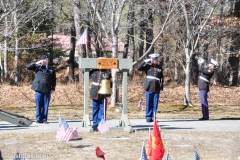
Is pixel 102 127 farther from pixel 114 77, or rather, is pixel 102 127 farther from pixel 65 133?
pixel 114 77

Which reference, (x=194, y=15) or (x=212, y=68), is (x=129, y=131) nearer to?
(x=212, y=68)

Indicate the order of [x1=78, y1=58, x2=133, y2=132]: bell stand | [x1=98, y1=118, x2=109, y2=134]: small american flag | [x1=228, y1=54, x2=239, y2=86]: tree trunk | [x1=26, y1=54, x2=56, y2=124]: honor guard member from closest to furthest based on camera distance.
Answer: [x1=98, y1=118, x2=109, y2=134]: small american flag
[x1=78, y1=58, x2=133, y2=132]: bell stand
[x1=26, y1=54, x2=56, y2=124]: honor guard member
[x1=228, y1=54, x2=239, y2=86]: tree trunk

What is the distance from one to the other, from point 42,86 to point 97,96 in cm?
215

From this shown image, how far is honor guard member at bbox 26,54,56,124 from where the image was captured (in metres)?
13.0

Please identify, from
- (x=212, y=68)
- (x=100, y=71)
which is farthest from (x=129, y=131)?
(x=212, y=68)

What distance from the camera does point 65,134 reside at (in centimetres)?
988

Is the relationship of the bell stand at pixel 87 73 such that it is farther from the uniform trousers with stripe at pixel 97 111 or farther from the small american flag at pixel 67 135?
the small american flag at pixel 67 135

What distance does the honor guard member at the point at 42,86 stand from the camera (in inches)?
510

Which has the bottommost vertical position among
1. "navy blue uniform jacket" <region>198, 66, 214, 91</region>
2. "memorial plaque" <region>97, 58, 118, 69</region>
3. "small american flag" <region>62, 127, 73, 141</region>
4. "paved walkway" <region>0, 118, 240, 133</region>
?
"paved walkway" <region>0, 118, 240, 133</region>

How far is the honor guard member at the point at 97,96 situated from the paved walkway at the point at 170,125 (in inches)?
36.9

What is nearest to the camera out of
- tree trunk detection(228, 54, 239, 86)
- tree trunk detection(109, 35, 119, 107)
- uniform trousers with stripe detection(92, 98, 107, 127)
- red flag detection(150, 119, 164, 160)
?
red flag detection(150, 119, 164, 160)

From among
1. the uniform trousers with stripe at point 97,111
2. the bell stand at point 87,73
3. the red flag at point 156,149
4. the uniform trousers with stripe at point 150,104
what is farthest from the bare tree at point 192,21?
the red flag at point 156,149

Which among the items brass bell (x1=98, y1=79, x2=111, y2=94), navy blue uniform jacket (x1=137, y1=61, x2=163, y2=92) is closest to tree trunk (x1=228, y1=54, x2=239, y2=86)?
navy blue uniform jacket (x1=137, y1=61, x2=163, y2=92)

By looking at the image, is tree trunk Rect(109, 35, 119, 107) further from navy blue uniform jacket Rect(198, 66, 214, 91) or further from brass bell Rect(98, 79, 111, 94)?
brass bell Rect(98, 79, 111, 94)
